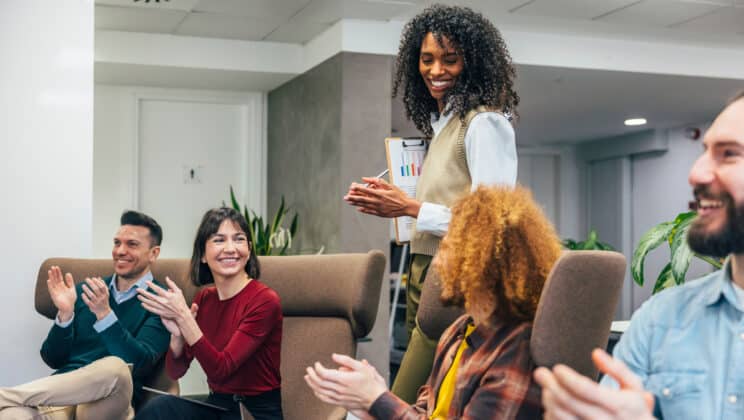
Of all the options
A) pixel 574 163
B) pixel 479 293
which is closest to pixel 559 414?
pixel 479 293

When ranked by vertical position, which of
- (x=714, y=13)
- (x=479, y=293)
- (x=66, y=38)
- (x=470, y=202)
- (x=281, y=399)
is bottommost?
(x=281, y=399)

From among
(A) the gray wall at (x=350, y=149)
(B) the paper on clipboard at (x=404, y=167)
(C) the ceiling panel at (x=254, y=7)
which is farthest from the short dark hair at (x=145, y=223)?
(A) the gray wall at (x=350, y=149)

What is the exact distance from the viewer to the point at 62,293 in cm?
276

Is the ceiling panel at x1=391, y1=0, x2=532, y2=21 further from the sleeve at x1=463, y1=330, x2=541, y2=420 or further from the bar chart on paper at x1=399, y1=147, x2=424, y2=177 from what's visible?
the sleeve at x1=463, y1=330, x2=541, y2=420

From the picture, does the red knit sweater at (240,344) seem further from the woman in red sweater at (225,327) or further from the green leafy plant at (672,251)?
the green leafy plant at (672,251)

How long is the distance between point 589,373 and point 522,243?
27 cm

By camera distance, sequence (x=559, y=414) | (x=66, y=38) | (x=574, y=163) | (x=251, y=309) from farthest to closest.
A: (x=574, y=163)
(x=66, y=38)
(x=251, y=309)
(x=559, y=414)

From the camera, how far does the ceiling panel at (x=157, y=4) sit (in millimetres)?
5129

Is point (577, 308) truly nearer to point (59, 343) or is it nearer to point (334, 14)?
point (59, 343)

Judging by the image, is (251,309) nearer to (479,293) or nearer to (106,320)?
(106,320)

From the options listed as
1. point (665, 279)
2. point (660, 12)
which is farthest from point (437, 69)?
point (660, 12)

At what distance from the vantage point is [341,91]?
548 centimetres

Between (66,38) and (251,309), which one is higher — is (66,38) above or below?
above

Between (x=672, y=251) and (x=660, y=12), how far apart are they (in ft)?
9.44
